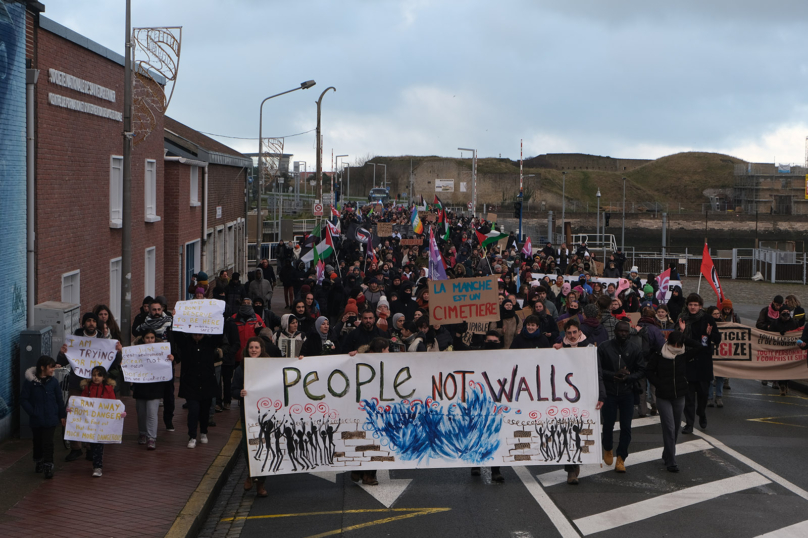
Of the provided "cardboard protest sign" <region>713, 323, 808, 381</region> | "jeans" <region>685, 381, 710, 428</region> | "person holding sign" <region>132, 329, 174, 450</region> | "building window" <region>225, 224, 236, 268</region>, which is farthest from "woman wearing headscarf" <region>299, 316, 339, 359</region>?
"building window" <region>225, 224, 236, 268</region>

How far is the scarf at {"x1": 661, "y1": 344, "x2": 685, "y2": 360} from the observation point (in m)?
9.66

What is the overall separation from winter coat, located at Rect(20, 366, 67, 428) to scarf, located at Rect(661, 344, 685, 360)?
643 cm

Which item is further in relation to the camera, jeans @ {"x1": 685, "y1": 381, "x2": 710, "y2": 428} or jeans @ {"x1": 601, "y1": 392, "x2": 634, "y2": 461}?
jeans @ {"x1": 685, "y1": 381, "x2": 710, "y2": 428}

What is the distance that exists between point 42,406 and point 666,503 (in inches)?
250

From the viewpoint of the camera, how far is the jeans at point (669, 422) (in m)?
9.68

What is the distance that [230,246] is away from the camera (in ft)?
123

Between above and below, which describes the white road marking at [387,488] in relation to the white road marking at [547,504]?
below

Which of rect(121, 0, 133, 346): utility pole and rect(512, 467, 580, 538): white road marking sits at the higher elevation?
rect(121, 0, 133, 346): utility pole

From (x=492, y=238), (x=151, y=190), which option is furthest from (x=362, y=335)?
(x=492, y=238)

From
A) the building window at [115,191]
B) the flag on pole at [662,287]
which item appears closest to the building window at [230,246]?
the building window at [115,191]

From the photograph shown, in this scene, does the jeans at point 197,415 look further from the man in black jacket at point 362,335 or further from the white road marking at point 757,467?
the white road marking at point 757,467

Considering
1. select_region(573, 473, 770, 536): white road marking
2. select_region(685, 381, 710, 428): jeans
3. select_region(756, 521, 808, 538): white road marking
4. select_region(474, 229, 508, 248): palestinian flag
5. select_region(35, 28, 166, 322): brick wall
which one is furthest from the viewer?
select_region(474, 229, 508, 248): palestinian flag

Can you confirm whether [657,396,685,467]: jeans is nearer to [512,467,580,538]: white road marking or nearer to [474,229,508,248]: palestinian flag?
[512,467,580,538]: white road marking

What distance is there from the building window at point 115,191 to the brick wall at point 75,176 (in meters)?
0.17
